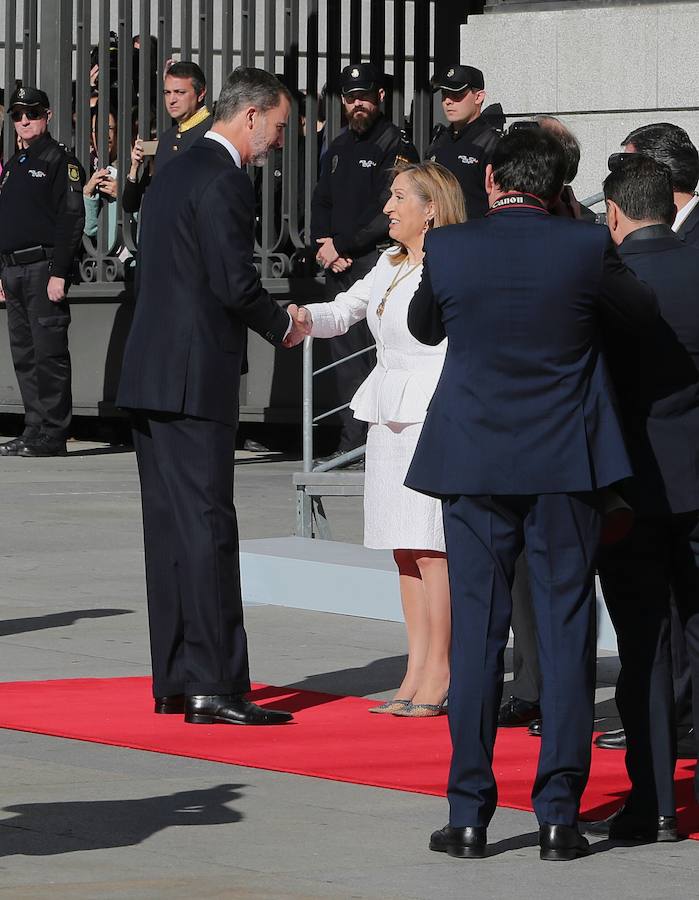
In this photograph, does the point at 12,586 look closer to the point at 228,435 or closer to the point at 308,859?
the point at 228,435

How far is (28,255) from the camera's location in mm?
14203

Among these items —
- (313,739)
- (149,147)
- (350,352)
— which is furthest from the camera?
(149,147)

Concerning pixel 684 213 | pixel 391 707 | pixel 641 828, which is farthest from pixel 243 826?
pixel 684 213

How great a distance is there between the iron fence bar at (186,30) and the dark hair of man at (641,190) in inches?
362

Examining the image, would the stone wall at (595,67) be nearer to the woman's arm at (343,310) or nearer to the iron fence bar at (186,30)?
the iron fence bar at (186,30)

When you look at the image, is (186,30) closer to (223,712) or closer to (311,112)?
(311,112)

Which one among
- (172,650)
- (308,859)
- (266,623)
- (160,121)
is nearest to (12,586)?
(266,623)

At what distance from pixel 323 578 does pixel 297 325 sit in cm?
228

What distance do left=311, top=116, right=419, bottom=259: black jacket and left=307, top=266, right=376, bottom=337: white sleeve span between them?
16.9ft

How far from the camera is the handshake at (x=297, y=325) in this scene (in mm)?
6777

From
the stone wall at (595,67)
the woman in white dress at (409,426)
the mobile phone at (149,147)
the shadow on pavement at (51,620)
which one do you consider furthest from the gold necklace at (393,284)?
the mobile phone at (149,147)

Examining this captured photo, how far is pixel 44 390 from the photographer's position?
14430mm

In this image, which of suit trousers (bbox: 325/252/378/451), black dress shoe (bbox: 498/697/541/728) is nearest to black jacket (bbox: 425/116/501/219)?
suit trousers (bbox: 325/252/378/451)

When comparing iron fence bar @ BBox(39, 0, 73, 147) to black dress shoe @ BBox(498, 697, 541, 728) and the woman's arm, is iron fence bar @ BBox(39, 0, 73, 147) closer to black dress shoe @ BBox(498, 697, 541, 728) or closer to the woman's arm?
the woman's arm
